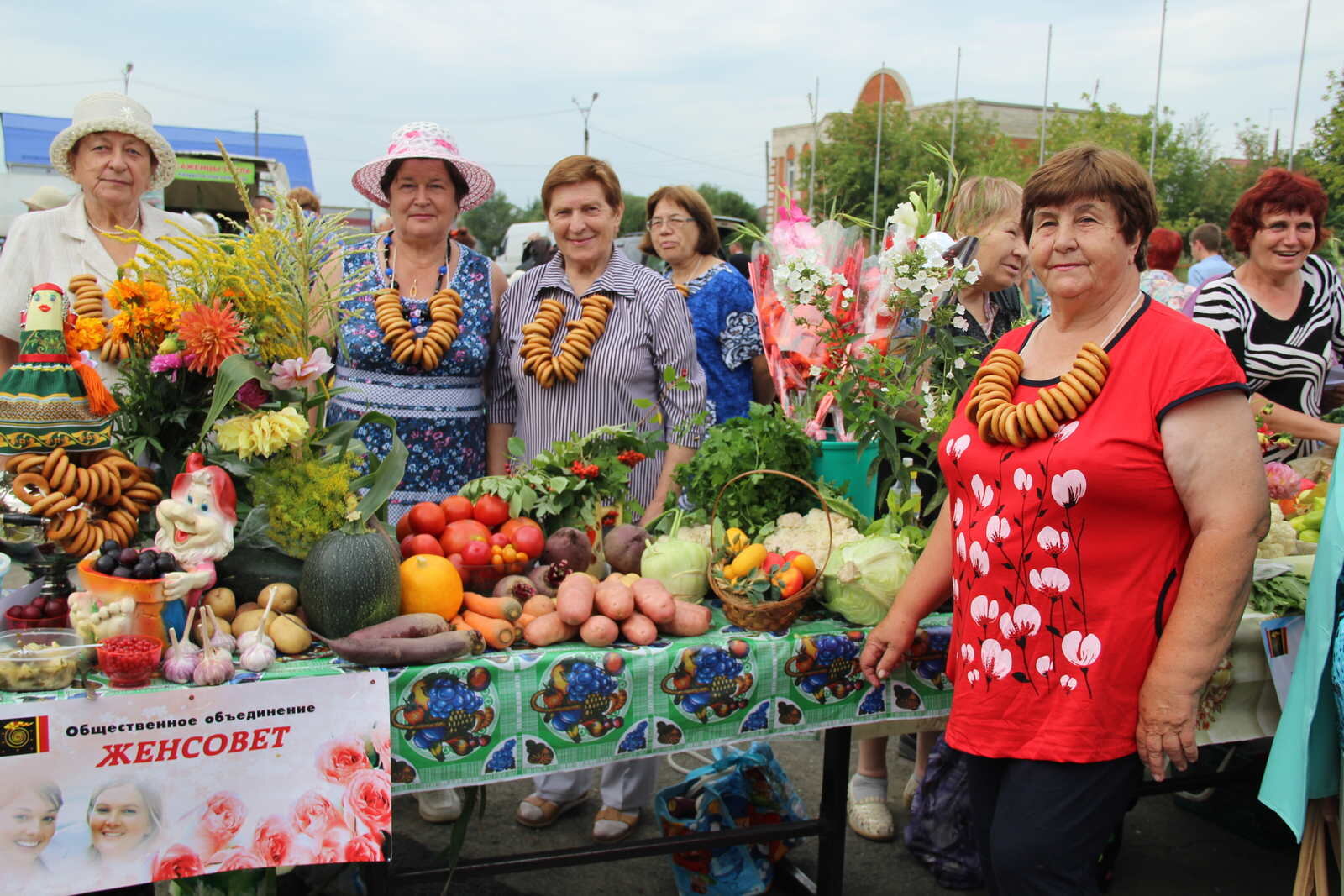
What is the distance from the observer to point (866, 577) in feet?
8.09

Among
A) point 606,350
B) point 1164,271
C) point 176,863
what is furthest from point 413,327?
point 1164,271

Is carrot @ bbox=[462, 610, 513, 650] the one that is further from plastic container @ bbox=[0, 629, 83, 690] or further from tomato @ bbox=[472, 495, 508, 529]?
plastic container @ bbox=[0, 629, 83, 690]

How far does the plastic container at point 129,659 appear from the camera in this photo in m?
1.96

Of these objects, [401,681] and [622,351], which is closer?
[401,681]

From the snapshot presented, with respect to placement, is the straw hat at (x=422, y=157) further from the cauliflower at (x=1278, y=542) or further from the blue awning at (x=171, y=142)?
the blue awning at (x=171, y=142)

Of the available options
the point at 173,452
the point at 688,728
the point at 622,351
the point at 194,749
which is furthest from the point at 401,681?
the point at 622,351

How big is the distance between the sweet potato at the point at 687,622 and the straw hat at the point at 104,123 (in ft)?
7.32

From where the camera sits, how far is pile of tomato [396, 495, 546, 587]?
8.23ft

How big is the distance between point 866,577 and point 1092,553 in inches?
27.2

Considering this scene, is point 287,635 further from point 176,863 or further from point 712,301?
point 712,301

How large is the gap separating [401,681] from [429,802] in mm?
1632

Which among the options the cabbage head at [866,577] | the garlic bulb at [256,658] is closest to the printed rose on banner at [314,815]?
the garlic bulb at [256,658]

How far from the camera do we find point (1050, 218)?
199 cm

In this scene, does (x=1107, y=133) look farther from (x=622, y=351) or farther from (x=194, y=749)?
(x=194, y=749)
